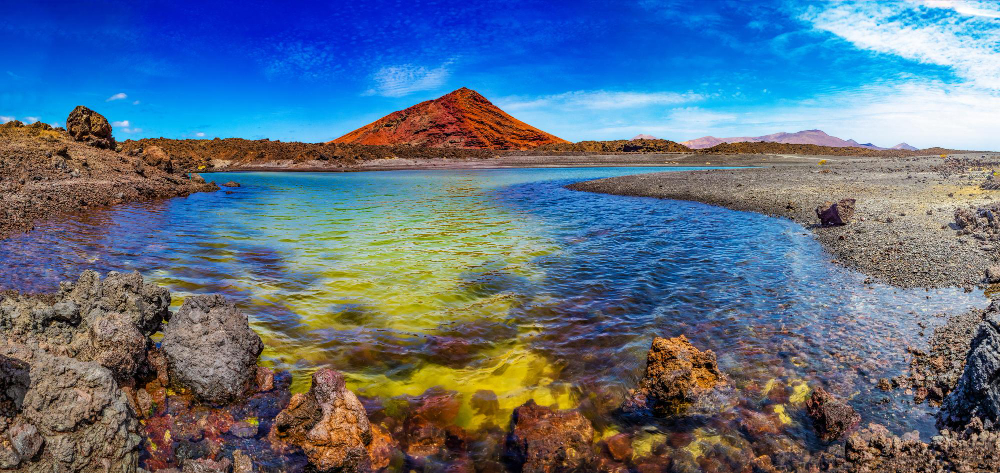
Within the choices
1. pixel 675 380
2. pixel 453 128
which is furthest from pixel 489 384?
pixel 453 128

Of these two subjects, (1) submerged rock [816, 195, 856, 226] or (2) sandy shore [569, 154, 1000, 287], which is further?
(1) submerged rock [816, 195, 856, 226]

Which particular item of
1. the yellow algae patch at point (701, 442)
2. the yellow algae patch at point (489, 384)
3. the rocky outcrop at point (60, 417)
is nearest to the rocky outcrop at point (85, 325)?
the rocky outcrop at point (60, 417)

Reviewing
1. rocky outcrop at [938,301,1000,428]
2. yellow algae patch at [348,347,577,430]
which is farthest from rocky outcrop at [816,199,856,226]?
yellow algae patch at [348,347,577,430]

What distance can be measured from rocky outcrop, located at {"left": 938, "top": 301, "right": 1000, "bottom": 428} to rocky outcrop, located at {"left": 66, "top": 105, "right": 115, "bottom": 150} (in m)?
33.6

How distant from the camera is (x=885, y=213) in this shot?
575 inches

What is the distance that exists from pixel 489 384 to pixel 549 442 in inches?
55.5

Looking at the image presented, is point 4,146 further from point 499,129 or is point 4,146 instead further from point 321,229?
point 499,129

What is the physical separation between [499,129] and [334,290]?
387 ft

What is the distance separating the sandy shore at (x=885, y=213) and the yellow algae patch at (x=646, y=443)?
24.1ft

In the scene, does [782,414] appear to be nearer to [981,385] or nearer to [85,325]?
[981,385]

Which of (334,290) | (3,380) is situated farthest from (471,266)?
(3,380)

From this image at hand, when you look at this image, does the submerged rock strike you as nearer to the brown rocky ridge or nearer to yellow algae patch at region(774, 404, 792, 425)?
yellow algae patch at region(774, 404, 792, 425)

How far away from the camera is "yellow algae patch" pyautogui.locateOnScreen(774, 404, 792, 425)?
456 cm

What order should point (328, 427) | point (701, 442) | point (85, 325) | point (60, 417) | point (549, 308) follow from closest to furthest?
point (60, 417), point (328, 427), point (701, 442), point (85, 325), point (549, 308)
